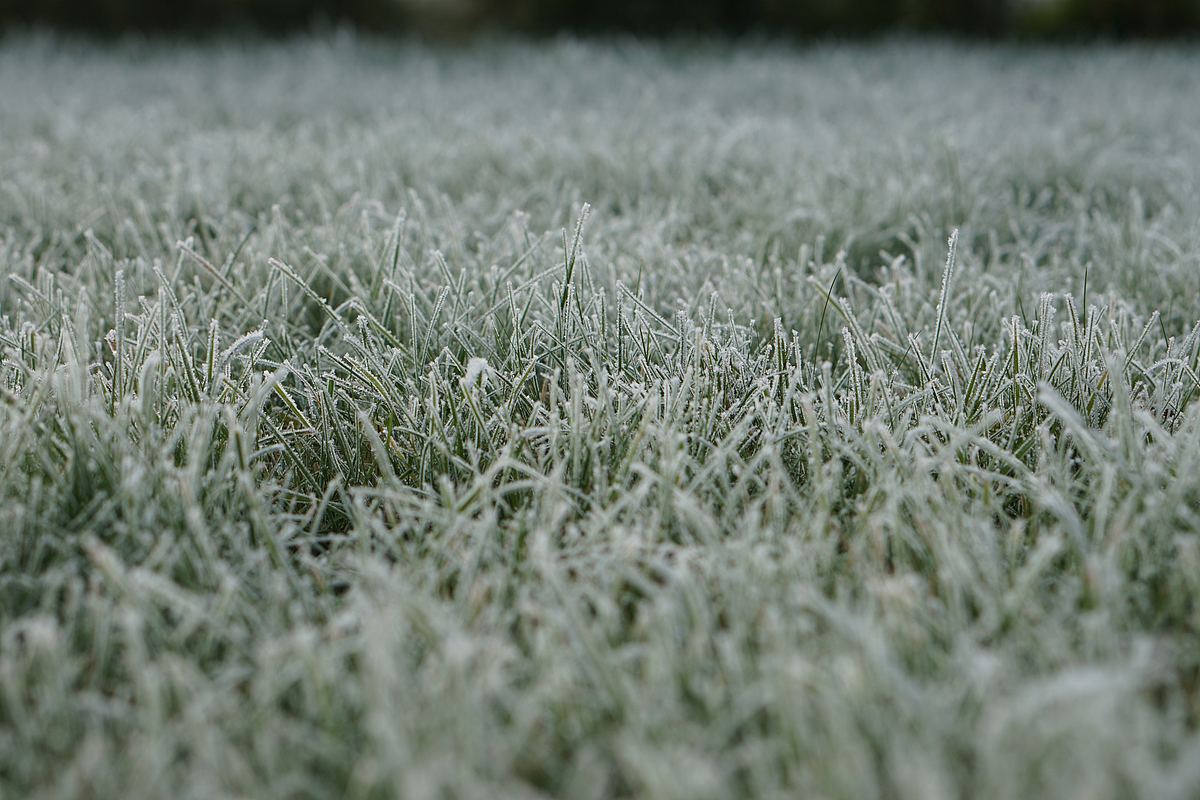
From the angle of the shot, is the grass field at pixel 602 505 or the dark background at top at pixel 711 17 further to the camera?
the dark background at top at pixel 711 17

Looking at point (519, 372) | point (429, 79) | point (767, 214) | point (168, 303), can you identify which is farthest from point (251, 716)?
point (429, 79)

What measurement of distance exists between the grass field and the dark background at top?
5.15m

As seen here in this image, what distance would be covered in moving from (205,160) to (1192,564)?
2.62 m

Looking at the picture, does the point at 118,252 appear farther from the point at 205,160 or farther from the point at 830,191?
the point at 830,191

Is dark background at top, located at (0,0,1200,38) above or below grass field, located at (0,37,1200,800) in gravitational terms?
above

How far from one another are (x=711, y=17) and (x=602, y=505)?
654cm

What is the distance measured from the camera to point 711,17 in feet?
22.8

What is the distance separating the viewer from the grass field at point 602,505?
0.76 m

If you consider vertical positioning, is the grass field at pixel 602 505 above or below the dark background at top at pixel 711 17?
below

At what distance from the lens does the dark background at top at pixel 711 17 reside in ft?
22.4

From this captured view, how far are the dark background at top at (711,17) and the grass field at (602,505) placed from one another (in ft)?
16.9

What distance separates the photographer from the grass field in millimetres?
762

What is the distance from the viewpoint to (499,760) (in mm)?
745

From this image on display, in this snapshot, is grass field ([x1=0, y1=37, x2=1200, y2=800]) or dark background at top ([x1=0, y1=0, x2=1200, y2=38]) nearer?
grass field ([x1=0, y1=37, x2=1200, y2=800])
